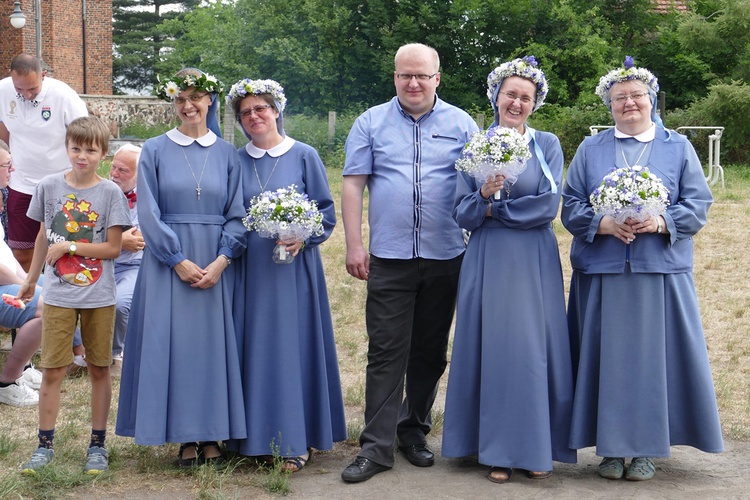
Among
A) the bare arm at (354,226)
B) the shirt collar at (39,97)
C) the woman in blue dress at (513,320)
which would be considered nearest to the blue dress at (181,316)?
the bare arm at (354,226)

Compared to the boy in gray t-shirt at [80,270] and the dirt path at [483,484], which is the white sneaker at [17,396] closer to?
the boy in gray t-shirt at [80,270]

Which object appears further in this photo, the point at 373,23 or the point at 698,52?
the point at 373,23

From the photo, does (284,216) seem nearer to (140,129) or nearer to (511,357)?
(511,357)

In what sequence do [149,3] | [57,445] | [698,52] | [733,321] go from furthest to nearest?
[149,3]
[698,52]
[733,321]
[57,445]

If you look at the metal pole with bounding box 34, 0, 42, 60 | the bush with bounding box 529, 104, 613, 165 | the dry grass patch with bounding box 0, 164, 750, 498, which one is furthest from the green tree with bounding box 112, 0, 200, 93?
the dry grass patch with bounding box 0, 164, 750, 498

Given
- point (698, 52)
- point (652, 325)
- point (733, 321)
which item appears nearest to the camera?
point (652, 325)

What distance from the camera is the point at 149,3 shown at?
2768 inches

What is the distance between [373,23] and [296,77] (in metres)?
3.71

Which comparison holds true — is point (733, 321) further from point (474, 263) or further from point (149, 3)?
point (149, 3)

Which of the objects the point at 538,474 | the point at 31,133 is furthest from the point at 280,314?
the point at 31,133

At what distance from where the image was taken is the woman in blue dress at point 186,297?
5418 mm

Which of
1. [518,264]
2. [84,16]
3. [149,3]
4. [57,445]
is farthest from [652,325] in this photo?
[149,3]

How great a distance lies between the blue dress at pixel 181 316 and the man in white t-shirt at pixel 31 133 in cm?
334

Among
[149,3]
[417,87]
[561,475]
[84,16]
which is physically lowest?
[561,475]
